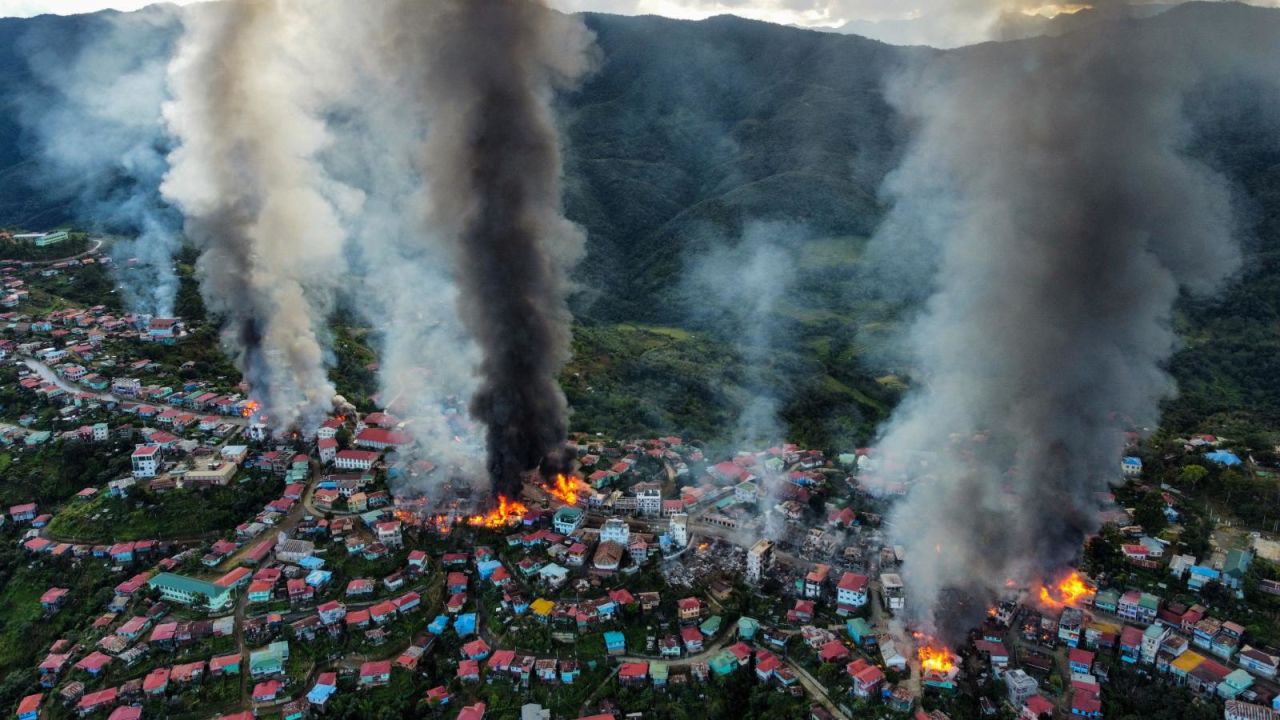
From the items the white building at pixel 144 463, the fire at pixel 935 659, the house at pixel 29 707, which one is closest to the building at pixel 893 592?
the fire at pixel 935 659

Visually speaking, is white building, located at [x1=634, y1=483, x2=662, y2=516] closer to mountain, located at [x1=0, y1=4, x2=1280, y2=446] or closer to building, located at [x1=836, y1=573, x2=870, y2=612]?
building, located at [x1=836, y1=573, x2=870, y2=612]

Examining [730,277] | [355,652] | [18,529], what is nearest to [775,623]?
[355,652]

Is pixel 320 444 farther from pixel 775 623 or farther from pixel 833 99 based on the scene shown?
pixel 833 99

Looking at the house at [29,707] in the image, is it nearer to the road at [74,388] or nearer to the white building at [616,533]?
the road at [74,388]

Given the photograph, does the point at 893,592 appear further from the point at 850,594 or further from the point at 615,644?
the point at 615,644

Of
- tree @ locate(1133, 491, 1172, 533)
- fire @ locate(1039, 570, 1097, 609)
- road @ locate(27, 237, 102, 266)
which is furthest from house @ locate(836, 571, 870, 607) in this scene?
road @ locate(27, 237, 102, 266)
